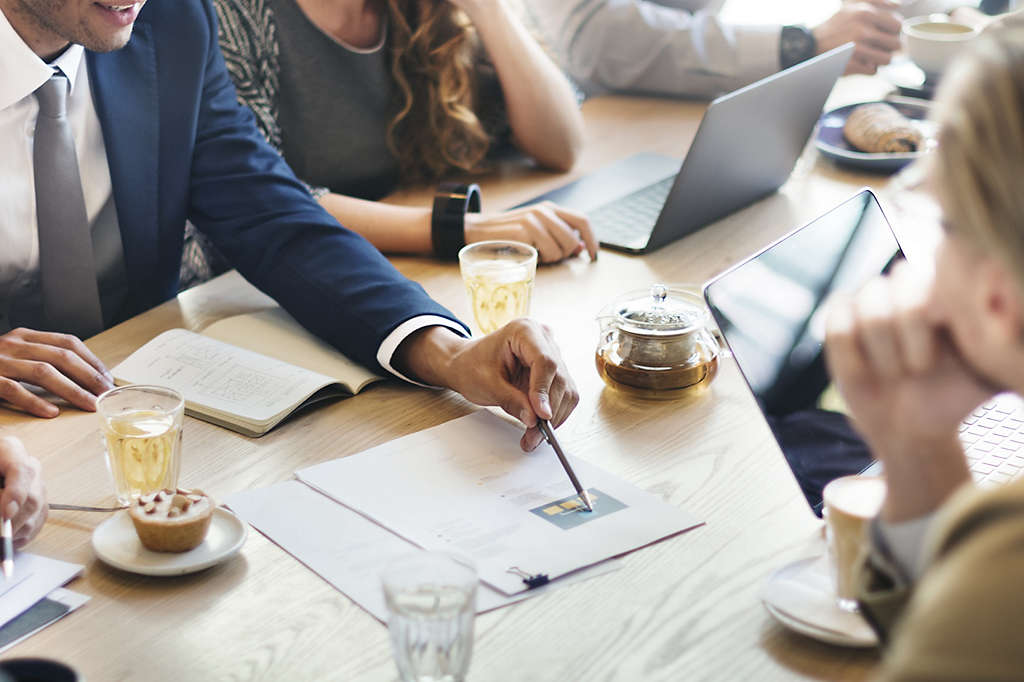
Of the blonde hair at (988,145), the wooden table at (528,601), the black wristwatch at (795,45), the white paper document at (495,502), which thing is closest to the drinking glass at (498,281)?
the wooden table at (528,601)

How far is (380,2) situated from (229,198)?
617 millimetres

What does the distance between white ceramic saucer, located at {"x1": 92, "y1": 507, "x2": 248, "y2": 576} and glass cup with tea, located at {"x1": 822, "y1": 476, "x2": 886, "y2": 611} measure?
48 centimetres

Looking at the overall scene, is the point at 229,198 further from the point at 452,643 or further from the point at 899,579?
the point at 899,579

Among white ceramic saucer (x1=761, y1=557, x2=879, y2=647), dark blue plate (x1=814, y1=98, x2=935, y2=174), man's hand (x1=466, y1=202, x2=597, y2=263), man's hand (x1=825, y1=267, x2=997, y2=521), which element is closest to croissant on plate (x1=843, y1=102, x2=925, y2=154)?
dark blue plate (x1=814, y1=98, x2=935, y2=174)

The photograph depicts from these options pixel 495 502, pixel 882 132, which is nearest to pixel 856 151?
pixel 882 132

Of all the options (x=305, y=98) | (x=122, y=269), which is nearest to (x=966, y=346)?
(x=122, y=269)

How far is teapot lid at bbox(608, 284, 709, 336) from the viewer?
1182 mm

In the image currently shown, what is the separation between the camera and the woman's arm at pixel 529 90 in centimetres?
192

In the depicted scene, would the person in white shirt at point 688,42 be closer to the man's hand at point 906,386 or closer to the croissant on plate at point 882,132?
the croissant on plate at point 882,132

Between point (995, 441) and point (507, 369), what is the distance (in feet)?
1.63

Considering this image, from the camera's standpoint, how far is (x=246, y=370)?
1230mm

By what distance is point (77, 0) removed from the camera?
1.34m

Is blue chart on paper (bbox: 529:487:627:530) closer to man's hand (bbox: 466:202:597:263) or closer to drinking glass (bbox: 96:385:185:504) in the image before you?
drinking glass (bbox: 96:385:185:504)

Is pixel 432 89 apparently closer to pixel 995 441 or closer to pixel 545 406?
pixel 545 406
